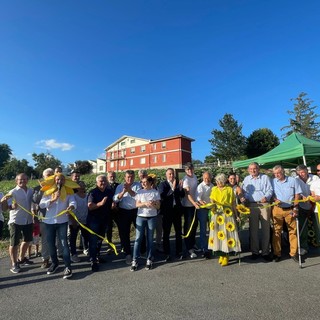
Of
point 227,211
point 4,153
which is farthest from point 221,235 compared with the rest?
point 4,153

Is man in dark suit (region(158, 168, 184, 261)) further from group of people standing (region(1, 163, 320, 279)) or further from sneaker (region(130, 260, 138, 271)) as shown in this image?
sneaker (region(130, 260, 138, 271))

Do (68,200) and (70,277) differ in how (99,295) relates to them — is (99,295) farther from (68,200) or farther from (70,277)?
(68,200)

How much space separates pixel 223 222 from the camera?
16.8ft

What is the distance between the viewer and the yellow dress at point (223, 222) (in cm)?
502

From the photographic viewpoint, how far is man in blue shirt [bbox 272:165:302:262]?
5.09 meters

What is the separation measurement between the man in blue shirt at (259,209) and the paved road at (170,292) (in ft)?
1.05

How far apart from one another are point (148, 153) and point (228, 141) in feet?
57.1

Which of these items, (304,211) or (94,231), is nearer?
(94,231)

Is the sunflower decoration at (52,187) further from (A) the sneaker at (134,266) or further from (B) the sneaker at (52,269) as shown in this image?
(A) the sneaker at (134,266)

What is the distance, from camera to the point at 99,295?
3750 millimetres

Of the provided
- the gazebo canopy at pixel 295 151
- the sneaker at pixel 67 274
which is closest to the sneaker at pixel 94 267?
the sneaker at pixel 67 274

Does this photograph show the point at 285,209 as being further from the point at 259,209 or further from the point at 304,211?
the point at 304,211

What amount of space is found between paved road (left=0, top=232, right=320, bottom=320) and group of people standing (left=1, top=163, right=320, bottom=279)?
0.94ft

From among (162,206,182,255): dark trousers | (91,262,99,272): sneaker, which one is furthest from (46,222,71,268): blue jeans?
(162,206,182,255): dark trousers
